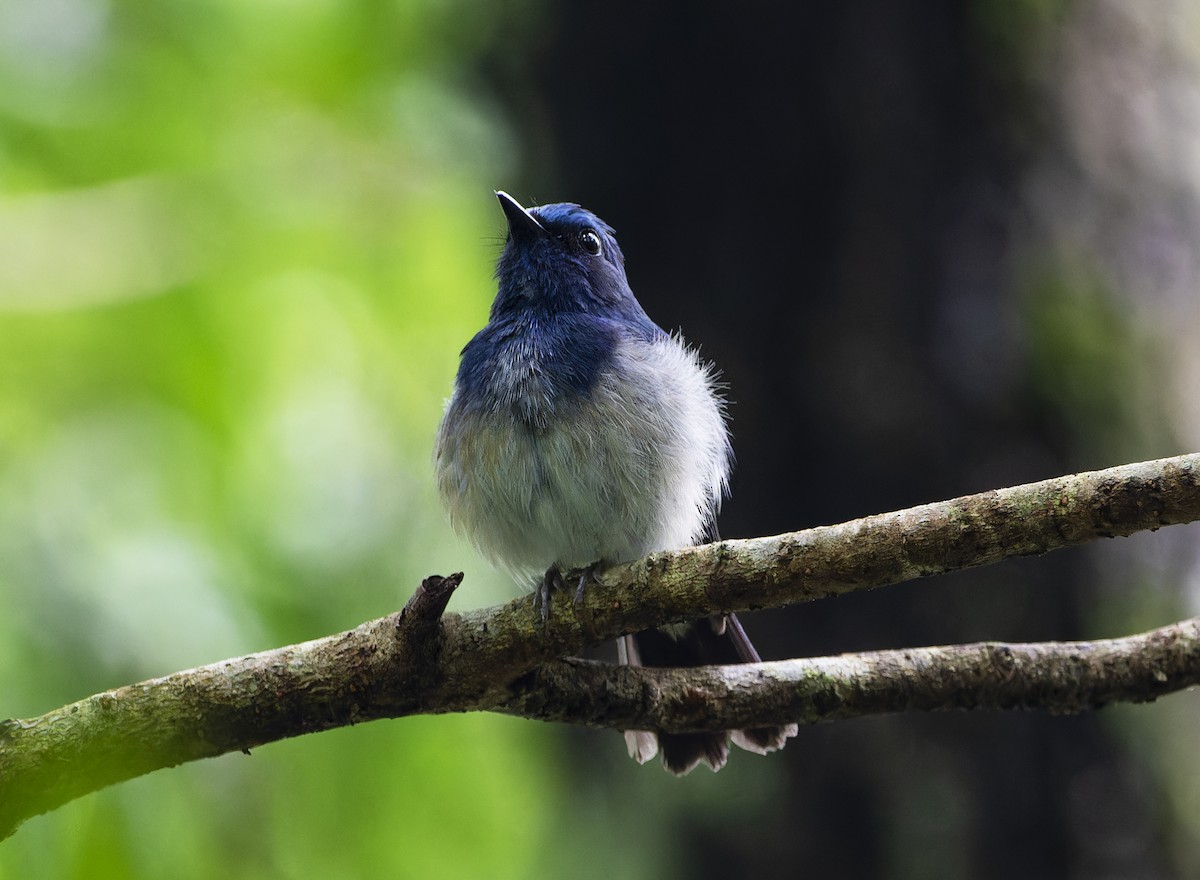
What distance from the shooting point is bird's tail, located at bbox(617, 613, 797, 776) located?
3.75 meters

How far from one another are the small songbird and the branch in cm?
90

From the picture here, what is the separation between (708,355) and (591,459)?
127cm

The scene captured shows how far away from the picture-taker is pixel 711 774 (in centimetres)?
501

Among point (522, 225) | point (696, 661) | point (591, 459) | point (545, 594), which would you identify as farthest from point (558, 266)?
point (545, 594)

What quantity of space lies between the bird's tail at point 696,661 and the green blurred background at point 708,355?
26.3 inches

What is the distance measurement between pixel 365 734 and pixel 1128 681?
284 cm

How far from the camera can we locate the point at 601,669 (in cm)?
325

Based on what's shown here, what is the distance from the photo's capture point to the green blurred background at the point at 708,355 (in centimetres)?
453

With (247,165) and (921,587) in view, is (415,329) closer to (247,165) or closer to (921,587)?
(247,165)

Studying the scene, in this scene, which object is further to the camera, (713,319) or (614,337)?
(713,319)

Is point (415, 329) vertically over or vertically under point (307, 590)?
over

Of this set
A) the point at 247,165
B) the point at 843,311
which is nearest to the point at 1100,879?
the point at 843,311

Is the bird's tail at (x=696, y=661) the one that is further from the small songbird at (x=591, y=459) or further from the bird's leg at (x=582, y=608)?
the bird's leg at (x=582, y=608)

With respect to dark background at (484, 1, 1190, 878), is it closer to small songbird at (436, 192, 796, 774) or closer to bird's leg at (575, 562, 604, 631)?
small songbird at (436, 192, 796, 774)
